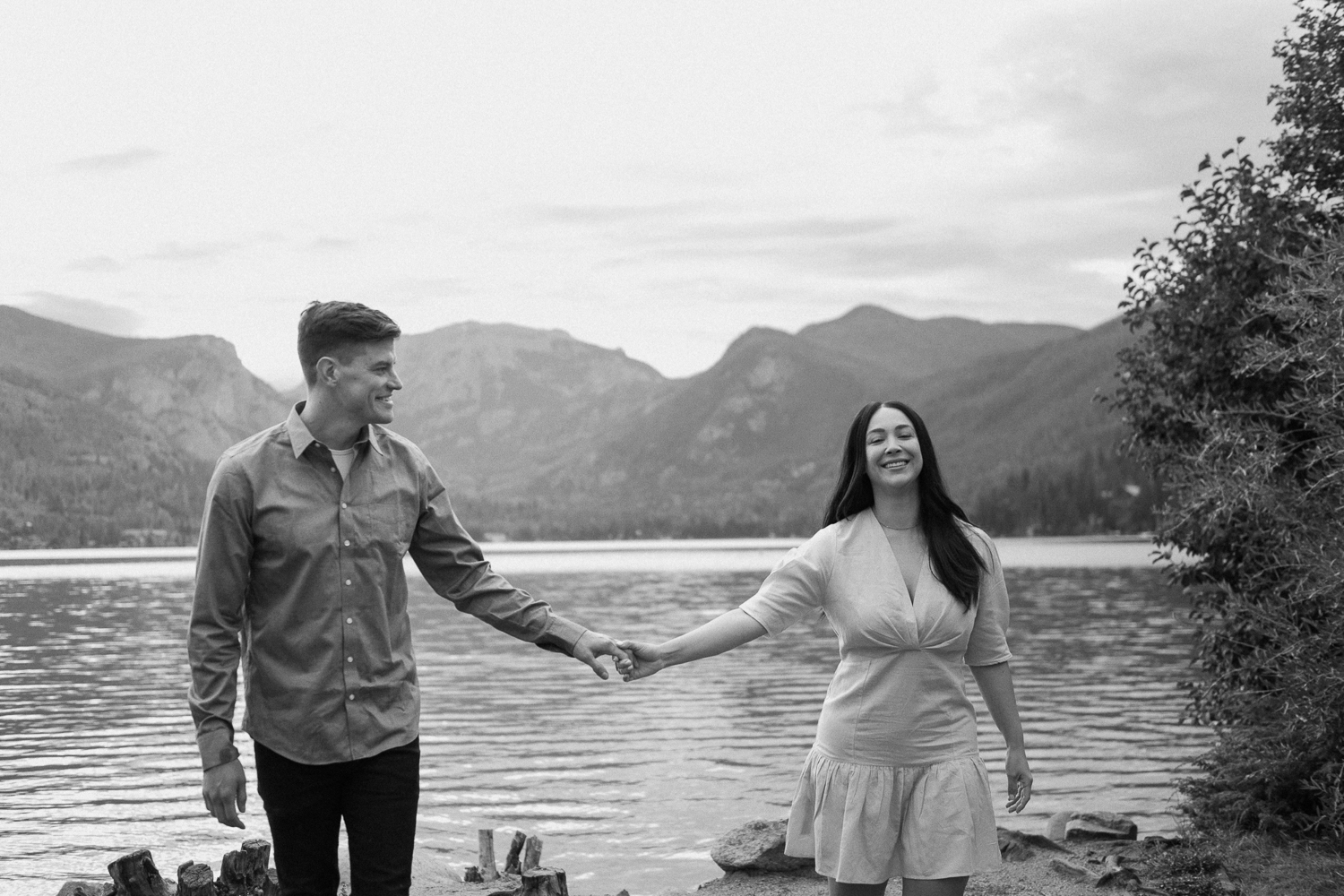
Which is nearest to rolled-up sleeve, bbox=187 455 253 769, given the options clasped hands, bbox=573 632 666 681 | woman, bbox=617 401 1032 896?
clasped hands, bbox=573 632 666 681

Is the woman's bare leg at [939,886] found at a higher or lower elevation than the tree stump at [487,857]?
higher

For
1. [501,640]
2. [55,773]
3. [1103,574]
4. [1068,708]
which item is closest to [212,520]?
[55,773]

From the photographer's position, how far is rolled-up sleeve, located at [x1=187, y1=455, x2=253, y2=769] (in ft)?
16.1

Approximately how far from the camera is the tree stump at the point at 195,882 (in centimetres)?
977

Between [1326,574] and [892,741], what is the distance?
Result: 226 inches

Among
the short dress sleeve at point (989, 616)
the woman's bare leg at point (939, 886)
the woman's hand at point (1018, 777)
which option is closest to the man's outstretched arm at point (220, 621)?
the woman's bare leg at point (939, 886)

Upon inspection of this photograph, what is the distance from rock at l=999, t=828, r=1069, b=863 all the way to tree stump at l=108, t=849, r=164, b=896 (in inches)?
280

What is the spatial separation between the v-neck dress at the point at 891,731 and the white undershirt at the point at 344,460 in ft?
5.52

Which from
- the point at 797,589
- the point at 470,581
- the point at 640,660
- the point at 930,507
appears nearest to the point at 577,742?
the point at 640,660

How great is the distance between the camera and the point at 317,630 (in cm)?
502

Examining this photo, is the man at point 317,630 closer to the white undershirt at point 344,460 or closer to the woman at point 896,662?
the white undershirt at point 344,460

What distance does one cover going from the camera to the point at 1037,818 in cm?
1738

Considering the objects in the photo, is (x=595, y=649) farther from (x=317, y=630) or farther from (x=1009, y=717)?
(x=1009, y=717)

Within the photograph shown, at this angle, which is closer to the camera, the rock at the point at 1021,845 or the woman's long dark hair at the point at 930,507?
the woman's long dark hair at the point at 930,507
